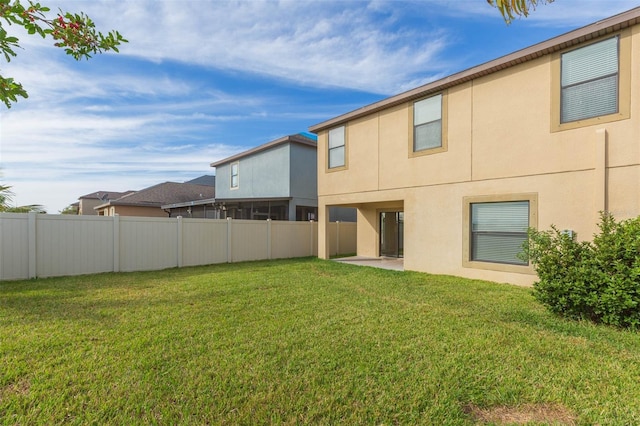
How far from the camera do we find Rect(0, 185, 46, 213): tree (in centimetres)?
781

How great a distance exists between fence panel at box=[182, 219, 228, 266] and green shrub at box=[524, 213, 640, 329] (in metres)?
10.3

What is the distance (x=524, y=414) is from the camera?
105 inches

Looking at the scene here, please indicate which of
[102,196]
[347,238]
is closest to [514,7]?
[347,238]

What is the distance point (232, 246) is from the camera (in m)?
12.6

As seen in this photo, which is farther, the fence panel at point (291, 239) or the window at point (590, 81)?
the fence panel at point (291, 239)

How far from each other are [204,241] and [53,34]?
9.69 m

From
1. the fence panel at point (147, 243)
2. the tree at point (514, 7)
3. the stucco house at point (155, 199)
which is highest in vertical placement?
the tree at point (514, 7)

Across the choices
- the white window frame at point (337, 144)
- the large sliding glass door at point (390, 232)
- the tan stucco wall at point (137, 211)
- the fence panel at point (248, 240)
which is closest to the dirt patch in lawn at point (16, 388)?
the fence panel at point (248, 240)

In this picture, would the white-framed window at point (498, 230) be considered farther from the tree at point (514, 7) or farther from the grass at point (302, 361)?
the tree at point (514, 7)

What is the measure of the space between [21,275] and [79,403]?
8196 mm

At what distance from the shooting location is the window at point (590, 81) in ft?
21.1

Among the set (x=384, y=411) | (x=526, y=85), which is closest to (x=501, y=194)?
(x=526, y=85)

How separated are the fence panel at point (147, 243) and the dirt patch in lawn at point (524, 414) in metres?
10.6

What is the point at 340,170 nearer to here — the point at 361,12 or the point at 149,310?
the point at 361,12
